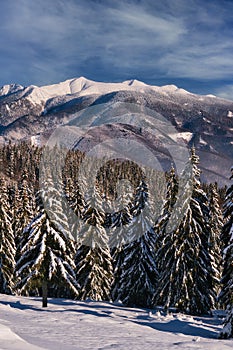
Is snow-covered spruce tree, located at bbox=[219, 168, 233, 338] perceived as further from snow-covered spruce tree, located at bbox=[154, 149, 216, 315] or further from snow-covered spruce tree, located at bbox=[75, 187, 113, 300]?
snow-covered spruce tree, located at bbox=[75, 187, 113, 300]

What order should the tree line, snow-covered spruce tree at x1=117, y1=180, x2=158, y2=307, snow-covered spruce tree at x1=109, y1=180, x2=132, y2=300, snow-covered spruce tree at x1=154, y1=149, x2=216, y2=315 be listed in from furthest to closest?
snow-covered spruce tree at x1=109, y1=180, x2=132, y2=300 < snow-covered spruce tree at x1=117, y1=180, x2=158, y2=307 < snow-covered spruce tree at x1=154, y1=149, x2=216, y2=315 < the tree line

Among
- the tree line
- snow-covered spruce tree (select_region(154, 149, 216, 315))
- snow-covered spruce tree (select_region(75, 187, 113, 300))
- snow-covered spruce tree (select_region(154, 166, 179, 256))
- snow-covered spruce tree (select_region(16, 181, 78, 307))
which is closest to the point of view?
snow-covered spruce tree (select_region(16, 181, 78, 307))

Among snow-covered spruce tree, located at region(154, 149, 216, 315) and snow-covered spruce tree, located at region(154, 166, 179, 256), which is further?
snow-covered spruce tree, located at region(154, 166, 179, 256)

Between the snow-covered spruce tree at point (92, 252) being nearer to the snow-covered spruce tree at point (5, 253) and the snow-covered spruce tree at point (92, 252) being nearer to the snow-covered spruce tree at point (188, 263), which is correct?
the snow-covered spruce tree at point (5, 253)

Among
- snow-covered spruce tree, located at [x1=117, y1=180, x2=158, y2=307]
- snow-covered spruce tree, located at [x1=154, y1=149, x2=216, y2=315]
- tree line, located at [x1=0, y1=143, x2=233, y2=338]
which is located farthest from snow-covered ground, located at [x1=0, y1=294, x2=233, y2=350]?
snow-covered spruce tree, located at [x1=117, y1=180, x2=158, y2=307]

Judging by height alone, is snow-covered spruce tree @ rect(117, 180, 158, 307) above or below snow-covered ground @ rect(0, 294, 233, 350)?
above

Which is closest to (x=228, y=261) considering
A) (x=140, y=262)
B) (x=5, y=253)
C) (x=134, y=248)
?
(x=140, y=262)

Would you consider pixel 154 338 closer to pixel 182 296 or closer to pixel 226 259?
pixel 226 259
